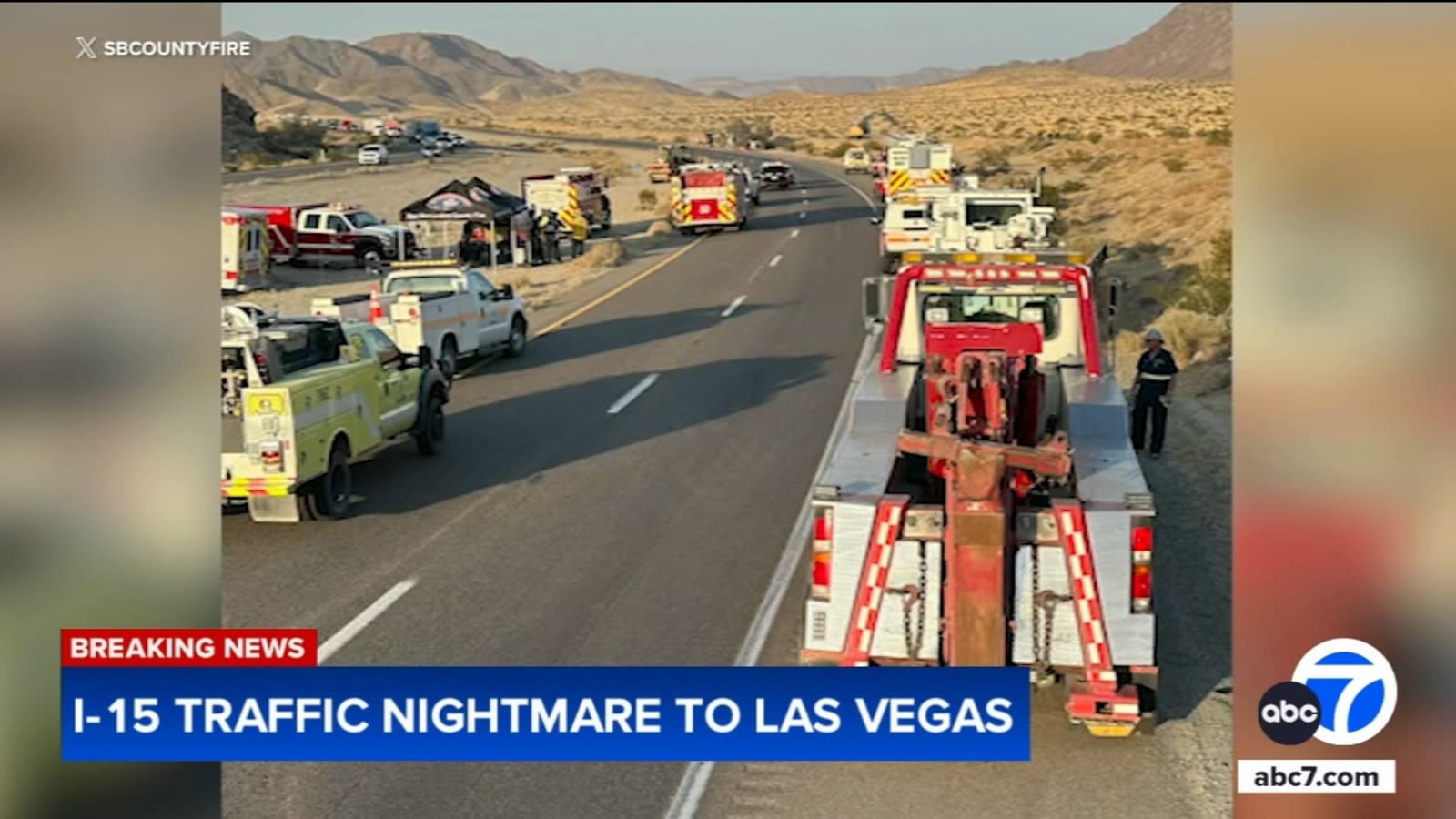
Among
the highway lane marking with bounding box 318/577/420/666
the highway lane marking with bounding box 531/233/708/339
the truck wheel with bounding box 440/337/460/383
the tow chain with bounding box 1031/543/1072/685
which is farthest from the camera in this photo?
the highway lane marking with bounding box 531/233/708/339

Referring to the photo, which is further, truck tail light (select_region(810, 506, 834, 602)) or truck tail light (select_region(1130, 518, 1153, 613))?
truck tail light (select_region(810, 506, 834, 602))

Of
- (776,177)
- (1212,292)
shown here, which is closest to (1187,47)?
(1212,292)

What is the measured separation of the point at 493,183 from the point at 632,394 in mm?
57868

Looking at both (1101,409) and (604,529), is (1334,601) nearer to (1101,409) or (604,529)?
(1101,409)

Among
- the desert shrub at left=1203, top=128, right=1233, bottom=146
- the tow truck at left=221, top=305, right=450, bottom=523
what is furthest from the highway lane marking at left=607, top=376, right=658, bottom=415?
the desert shrub at left=1203, top=128, right=1233, bottom=146

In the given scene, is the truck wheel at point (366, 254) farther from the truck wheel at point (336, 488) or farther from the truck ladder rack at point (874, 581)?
the truck ladder rack at point (874, 581)

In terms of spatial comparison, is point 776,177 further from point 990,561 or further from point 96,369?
point 96,369

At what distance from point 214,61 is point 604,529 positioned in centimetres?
830

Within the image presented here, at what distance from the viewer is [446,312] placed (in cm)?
2156

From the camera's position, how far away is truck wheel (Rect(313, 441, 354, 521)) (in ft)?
45.7

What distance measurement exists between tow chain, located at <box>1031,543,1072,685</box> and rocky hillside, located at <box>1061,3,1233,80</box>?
111 inches

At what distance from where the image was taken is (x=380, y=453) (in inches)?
674

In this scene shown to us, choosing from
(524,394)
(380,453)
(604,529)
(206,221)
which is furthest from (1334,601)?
(524,394)

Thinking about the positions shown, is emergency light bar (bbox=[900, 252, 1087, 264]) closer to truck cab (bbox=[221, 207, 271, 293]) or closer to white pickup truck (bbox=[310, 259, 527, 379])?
white pickup truck (bbox=[310, 259, 527, 379])
